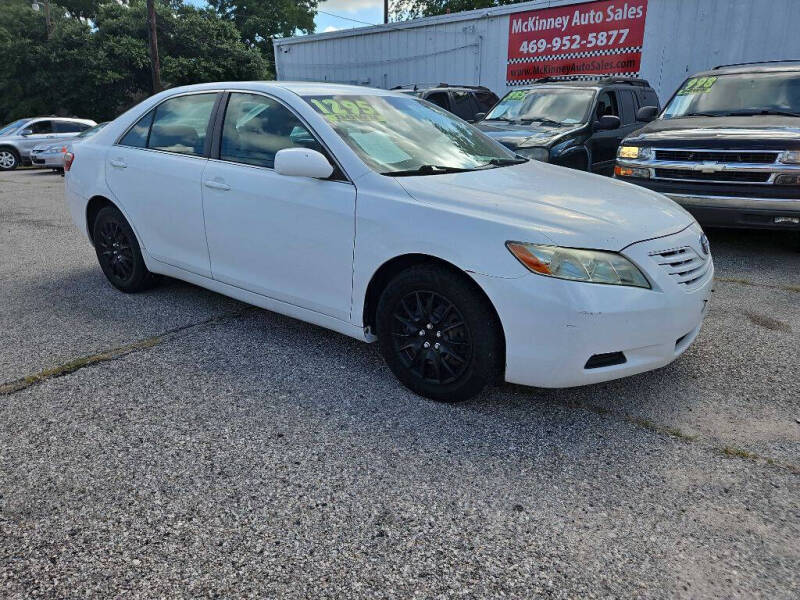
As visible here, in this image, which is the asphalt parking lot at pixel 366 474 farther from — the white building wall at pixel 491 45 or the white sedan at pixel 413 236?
the white building wall at pixel 491 45

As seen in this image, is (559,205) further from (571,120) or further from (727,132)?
(571,120)

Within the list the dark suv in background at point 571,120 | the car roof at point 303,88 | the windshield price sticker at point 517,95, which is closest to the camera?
the car roof at point 303,88

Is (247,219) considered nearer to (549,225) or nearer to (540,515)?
(549,225)

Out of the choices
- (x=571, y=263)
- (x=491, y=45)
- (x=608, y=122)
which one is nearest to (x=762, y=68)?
(x=608, y=122)

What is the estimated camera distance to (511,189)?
3.30 meters

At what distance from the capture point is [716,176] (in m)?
5.95

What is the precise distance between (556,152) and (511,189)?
4.70 meters

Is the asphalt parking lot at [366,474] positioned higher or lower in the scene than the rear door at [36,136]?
lower

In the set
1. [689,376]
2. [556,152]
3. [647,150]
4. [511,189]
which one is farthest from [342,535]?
[556,152]

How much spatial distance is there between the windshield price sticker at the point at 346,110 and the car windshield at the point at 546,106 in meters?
5.29

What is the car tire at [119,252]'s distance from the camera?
474 centimetres

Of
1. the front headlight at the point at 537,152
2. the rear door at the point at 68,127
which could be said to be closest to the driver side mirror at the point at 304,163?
the front headlight at the point at 537,152

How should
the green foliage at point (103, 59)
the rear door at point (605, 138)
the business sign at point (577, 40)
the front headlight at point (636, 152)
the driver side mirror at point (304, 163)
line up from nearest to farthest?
the driver side mirror at point (304, 163), the front headlight at point (636, 152), the rear door at point (605, 138), the business sign at point (577, 40), the green foliage at point (103, 59)

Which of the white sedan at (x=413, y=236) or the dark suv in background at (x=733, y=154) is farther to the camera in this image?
the dark suv in background at (x=733, y=154)
